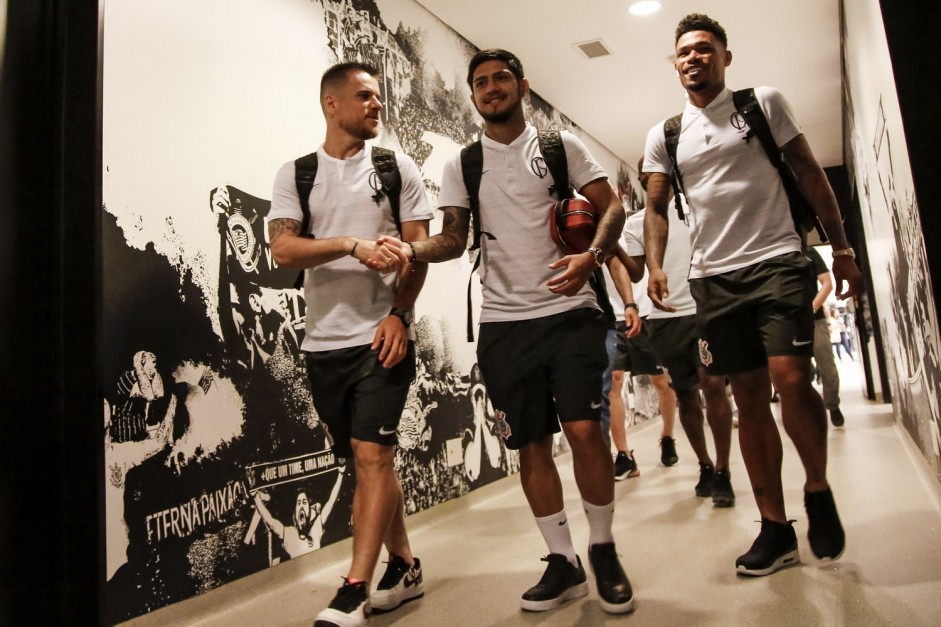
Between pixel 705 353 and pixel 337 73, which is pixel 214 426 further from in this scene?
pixel 705 353

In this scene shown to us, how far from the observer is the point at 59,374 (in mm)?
893

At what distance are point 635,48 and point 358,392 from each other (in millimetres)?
4652

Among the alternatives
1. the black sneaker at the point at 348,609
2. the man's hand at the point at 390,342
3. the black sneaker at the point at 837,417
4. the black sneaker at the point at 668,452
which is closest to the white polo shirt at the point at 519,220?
the man's hand at the point at 390,342

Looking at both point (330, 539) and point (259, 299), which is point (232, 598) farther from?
point (259, 299)

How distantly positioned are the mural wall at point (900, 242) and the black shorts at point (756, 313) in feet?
1.25

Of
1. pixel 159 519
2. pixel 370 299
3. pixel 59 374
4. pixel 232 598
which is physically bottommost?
pixel 232 598

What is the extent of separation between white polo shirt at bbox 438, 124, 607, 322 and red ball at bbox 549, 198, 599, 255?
0.07 m

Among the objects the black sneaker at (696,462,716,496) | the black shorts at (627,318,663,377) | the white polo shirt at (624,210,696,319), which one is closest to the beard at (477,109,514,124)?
the white polo shirt at (624,210,696,319)

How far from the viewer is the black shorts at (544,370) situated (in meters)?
2.05

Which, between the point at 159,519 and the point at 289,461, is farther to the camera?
the point at 289,461

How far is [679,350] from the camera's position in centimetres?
366

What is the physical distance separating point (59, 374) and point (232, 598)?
1.88 metres

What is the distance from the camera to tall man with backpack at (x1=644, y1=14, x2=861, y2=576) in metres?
2.15

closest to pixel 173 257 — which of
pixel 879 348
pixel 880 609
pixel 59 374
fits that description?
pixel 59 374
